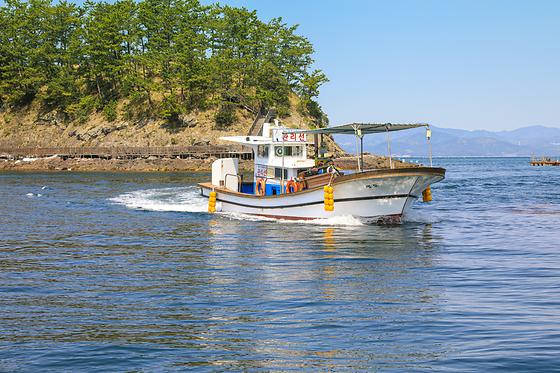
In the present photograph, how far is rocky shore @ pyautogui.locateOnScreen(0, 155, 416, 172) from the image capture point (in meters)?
98.2

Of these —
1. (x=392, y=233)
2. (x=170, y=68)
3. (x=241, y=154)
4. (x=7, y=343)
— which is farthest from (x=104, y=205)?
(x=170, y=68)

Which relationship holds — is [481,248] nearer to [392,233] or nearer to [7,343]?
[392,233]

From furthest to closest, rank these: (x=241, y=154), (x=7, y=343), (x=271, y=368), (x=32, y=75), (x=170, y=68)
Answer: (x=32, y=75) → (x=170, y=68) → (x=241, y=154) → (x=7, y=343) → (x=271, y=368)

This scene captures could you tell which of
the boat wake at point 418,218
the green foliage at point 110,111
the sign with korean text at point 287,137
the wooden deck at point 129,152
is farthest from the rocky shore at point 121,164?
the sign with korean text at point 287,137

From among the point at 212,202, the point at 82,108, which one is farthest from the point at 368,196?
the point at 82,108

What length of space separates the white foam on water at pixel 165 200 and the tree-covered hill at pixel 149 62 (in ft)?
196

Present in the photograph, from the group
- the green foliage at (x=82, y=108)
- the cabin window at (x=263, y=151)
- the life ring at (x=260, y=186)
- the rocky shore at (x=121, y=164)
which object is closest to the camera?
the life ring at (x=260, y=186)

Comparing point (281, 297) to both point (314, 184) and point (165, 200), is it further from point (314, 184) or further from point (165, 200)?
point (165, 200)

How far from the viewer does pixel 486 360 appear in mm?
9883

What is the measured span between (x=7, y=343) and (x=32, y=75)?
12786 cm

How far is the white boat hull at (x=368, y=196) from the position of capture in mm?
28516

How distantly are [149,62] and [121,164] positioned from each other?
22.8 meters

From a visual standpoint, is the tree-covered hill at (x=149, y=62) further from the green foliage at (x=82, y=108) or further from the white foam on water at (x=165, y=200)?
the white foam on water at (x=165, y=200)

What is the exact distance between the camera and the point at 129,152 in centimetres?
10438
